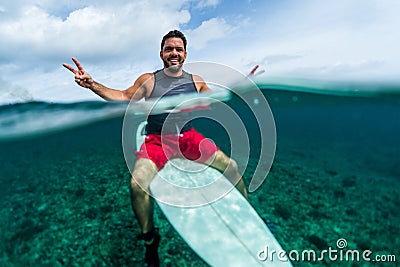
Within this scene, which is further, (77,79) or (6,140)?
(6,140)

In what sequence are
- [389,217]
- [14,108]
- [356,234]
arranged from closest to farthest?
[356,234] → [389,217] → [14,108]

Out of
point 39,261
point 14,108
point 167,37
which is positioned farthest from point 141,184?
point 14,108

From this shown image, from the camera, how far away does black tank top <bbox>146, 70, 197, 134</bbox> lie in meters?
4.07

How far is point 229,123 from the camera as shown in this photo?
396 centimetres

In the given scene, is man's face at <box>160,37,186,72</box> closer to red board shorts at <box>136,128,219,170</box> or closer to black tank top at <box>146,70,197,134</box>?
black tank top at <box>146,70,197,134</box>

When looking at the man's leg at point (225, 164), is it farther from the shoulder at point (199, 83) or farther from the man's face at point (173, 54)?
the man's face at point (173, 54)

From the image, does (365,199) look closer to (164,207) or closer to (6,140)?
(164,207)

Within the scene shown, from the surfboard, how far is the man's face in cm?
157

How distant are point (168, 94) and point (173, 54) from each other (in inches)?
25.2

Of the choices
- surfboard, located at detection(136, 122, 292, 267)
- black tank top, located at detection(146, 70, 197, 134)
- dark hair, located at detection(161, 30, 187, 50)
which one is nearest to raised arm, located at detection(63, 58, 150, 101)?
black tank top, located at detection(146, 70, 197, 134)

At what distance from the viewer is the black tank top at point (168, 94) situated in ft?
13.3

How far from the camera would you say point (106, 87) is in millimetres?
3607

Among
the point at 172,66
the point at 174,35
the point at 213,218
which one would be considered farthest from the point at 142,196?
the point at 174,35

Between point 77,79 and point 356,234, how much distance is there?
275 inches
